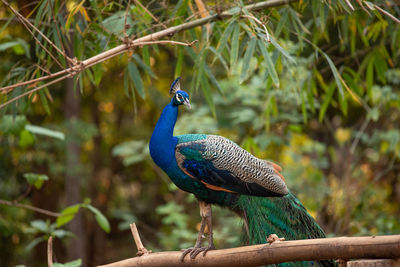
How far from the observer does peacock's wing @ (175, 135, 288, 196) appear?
8.30 ft

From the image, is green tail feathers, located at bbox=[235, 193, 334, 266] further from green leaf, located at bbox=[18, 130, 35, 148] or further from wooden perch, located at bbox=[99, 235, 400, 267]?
green leaf, located at bbox=[18, 130, 35, 148]

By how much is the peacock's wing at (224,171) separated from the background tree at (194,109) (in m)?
0.44

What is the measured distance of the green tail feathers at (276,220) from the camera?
254 cm

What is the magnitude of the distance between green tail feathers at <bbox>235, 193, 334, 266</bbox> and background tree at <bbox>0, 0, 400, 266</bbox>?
62 centimetres

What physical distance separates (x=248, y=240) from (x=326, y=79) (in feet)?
6.71

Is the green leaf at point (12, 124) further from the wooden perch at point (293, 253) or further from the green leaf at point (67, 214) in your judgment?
the wooden perch at point (293, 253)

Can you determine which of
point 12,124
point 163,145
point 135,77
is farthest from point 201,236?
point 12,124

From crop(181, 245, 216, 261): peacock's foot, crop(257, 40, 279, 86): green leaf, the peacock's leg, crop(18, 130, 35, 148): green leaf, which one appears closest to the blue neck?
the peacock's leg

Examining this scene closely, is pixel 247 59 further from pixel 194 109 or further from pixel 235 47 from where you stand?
pixel 194 109

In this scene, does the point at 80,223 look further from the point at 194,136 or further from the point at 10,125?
the point at 194,136

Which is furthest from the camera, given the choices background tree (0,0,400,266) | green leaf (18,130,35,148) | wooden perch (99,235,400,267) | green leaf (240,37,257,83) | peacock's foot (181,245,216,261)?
green leaf (18,130,35,148)

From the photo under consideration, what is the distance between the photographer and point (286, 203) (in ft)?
8.56

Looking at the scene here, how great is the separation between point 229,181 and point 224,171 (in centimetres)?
6

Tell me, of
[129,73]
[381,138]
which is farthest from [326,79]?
[129,73]
